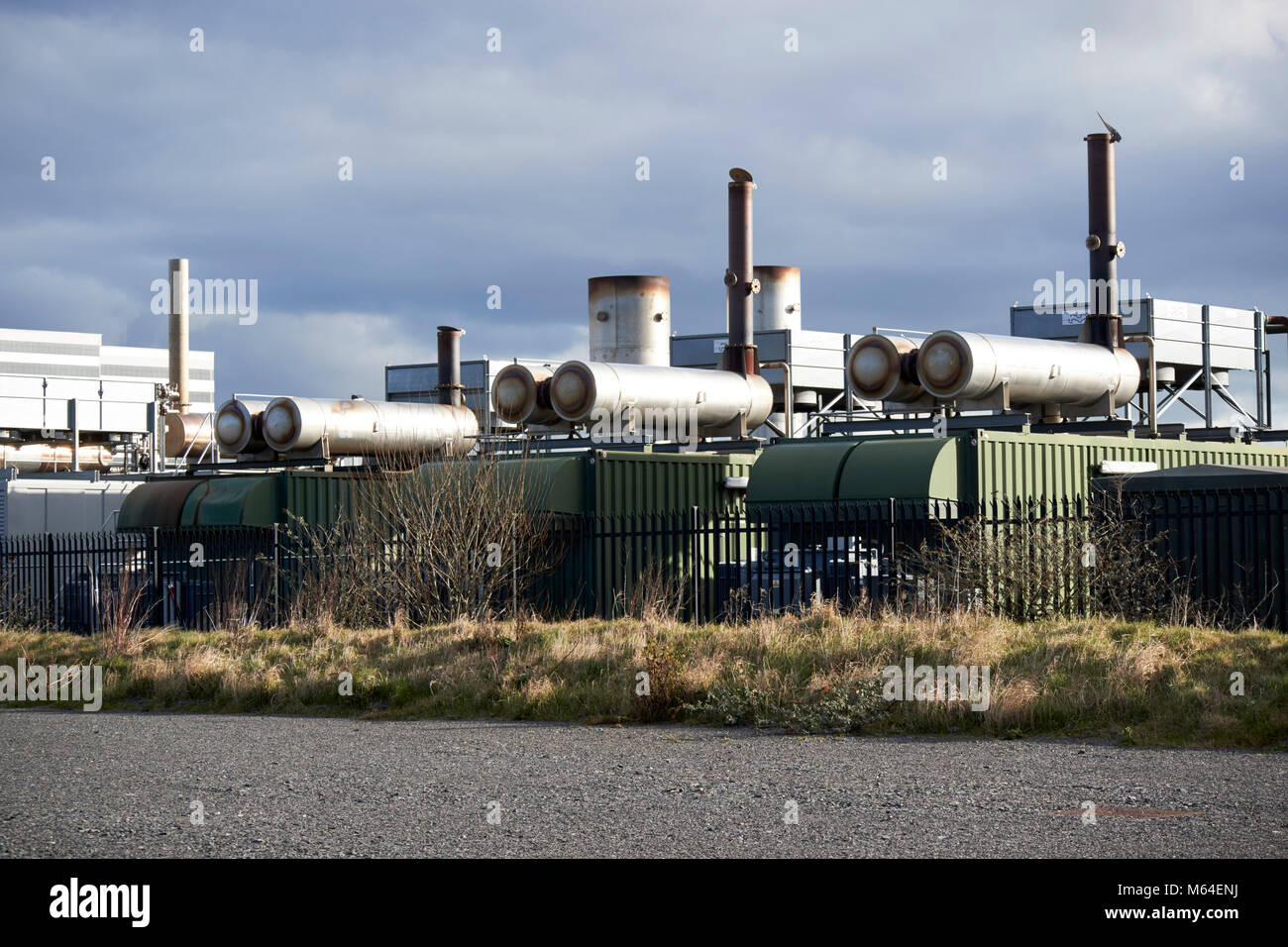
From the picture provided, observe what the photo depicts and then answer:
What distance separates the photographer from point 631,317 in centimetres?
3547

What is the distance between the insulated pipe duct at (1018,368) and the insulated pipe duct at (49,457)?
101 ft

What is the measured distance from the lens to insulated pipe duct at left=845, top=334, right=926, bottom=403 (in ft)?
77.9

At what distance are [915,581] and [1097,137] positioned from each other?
1383 centimetres

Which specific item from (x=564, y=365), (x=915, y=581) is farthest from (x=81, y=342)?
(x=915, y=581)

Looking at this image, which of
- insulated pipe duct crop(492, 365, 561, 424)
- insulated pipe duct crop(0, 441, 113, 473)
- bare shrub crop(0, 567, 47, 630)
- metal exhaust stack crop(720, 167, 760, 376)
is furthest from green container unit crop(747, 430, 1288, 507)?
insulated pipe duct crop(0, 441, 113, 473)

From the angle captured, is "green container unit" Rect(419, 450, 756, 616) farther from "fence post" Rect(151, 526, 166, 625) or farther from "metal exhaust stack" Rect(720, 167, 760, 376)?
"metal exhaust stack" Rect(720, 167, 760, 376)

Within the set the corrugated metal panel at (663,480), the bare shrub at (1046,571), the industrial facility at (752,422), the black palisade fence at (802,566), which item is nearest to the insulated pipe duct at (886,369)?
the industrial facility at (752,422)

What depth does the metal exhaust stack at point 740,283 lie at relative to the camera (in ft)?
96.1

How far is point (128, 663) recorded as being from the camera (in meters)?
15.8

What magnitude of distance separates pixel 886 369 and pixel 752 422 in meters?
4.77

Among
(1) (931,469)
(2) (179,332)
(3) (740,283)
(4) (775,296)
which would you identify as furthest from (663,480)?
(2) (179,332)

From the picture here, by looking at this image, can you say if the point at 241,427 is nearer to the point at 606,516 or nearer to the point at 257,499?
the point at 257,499

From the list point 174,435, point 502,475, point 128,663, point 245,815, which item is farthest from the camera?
point 174,435
